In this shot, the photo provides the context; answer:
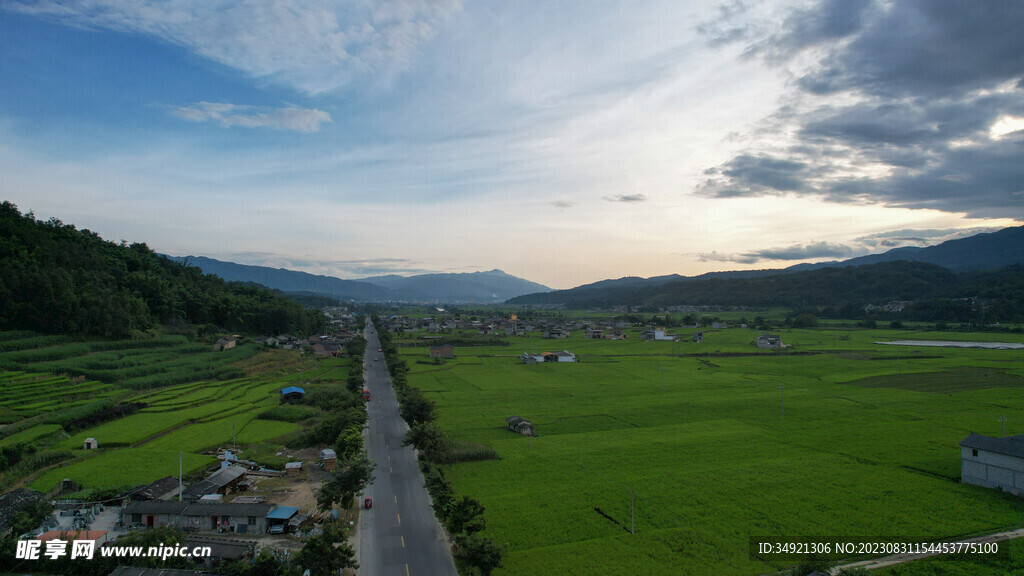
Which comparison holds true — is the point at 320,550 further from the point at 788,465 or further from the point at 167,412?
the point at 167,412

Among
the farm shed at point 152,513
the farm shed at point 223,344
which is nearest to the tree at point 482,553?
the farm shed at point 152,513

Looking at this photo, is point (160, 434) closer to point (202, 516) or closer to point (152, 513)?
point (152, 513)

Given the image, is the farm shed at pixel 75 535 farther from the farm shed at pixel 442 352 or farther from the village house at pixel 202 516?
the farm shed at pixel 442 352

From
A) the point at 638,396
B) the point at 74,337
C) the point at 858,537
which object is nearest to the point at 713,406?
the point at 638,396

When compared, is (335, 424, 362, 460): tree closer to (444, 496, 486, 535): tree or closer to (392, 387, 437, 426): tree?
(392, 387, 437, 426): tree

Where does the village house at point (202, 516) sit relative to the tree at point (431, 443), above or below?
Result: below

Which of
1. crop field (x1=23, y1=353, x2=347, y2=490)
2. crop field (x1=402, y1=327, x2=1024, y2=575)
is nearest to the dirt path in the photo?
crop field (x1=23, y1=353, x2=347, y2=490)

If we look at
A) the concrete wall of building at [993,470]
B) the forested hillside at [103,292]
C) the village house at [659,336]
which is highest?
the forested hillside at [103,292]

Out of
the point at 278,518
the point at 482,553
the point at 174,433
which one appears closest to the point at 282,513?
the point at 278,518
